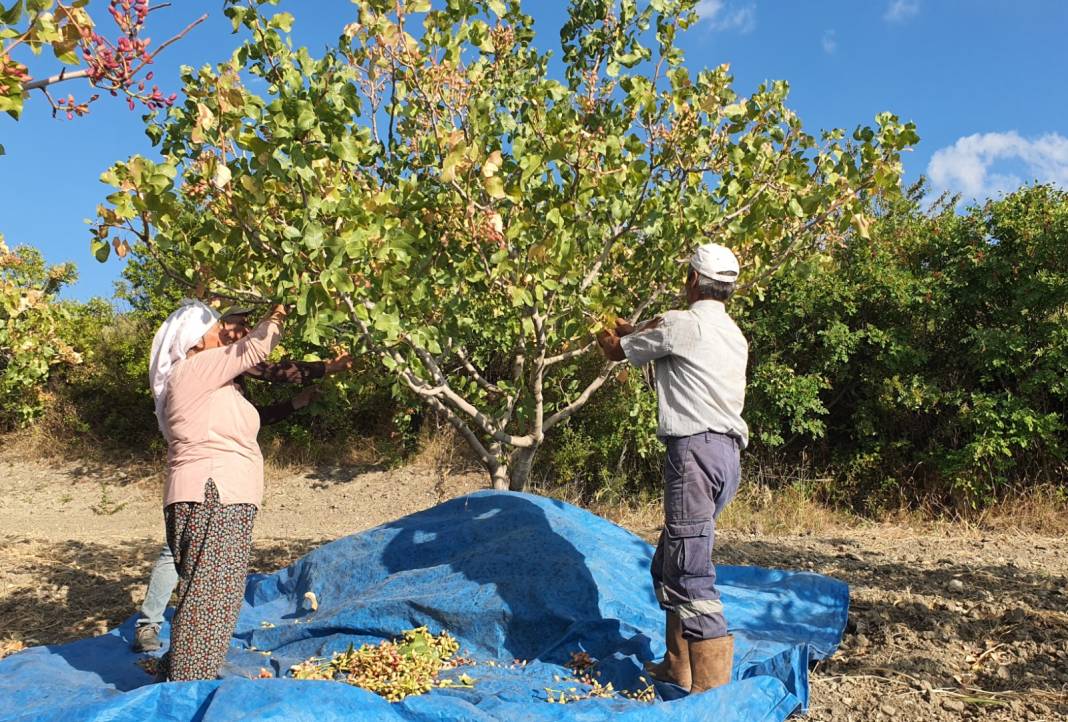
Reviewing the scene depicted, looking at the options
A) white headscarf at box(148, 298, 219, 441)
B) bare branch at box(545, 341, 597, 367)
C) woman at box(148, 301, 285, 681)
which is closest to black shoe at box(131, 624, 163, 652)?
woman at box(148, 301, 285, 681)

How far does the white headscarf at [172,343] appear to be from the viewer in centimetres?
Answer: 316

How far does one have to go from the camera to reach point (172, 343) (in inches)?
125

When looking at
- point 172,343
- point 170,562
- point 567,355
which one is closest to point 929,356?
point 567,355

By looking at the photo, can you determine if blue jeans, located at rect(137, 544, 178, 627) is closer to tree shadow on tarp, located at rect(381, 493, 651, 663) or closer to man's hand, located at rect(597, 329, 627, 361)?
tree shadow on tarp, located at rect(381, 493, 651, 663)

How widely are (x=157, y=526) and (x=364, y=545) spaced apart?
6.26m

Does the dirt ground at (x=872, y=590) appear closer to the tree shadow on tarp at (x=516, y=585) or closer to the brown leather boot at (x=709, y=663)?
the brown leather boot at (x=709, y=663)

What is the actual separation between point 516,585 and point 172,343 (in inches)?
70.0

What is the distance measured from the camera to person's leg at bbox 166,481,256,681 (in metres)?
2.98

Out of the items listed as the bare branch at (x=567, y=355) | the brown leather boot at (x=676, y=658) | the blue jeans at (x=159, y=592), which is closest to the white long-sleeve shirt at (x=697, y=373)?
the brown leather boot at (x=676, y=658)

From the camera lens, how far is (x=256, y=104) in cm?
290

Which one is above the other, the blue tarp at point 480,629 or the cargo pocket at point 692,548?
the cargo pocket at point 692,548

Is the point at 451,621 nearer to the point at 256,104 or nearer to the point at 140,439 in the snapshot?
the point at 256,104

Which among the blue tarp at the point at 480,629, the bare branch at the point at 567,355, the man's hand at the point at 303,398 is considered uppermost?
the bare branch at the point at 567,355

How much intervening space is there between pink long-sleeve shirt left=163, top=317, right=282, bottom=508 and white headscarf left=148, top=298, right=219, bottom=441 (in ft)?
0.18
